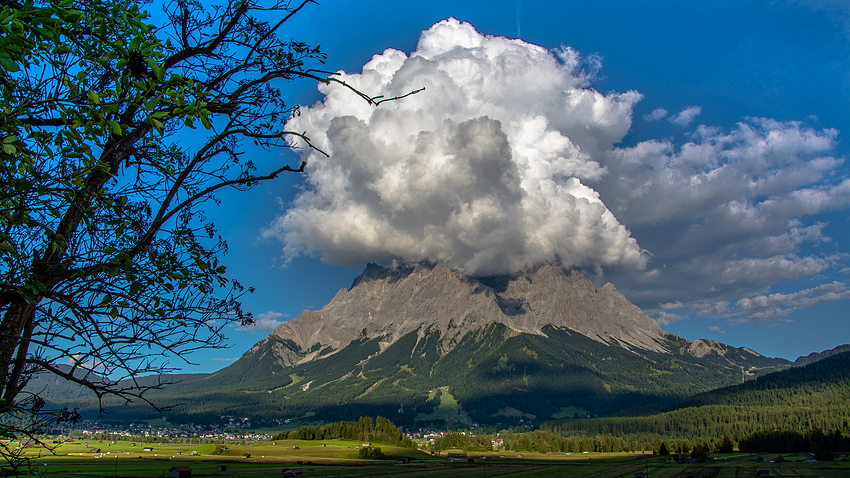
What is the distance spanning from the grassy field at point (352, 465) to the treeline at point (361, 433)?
629 centimetres

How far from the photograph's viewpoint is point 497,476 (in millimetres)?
91125

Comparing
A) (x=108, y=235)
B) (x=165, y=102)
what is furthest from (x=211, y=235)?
(x=165, y=102)

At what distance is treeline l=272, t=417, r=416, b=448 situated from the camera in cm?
17800

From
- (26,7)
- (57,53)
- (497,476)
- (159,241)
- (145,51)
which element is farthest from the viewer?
(497,476)

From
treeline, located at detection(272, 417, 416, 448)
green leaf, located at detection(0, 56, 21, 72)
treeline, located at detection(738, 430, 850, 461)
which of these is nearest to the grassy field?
treeline, located at detection(272, 417, 416, 448)

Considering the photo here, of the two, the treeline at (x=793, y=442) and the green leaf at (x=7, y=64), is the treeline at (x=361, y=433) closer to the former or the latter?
the treeline at (x=793, y=442)

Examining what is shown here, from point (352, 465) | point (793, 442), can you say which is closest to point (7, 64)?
point (352, 465)

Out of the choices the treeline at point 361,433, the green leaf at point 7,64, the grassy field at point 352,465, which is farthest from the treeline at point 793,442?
the green leaf at point 7,64

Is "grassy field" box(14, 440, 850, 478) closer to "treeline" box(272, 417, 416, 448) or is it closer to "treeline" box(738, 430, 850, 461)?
"treeline" box(272, 417, 416, 448)

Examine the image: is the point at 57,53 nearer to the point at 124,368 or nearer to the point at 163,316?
the point at 163,316

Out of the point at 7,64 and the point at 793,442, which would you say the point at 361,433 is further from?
the point at 7,64

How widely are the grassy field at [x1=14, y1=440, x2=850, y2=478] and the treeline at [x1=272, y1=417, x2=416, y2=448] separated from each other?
6291mm

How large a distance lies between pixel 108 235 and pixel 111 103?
1.72 m

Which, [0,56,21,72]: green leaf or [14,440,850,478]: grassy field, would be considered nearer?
[0,56,21,72]: green leaf
